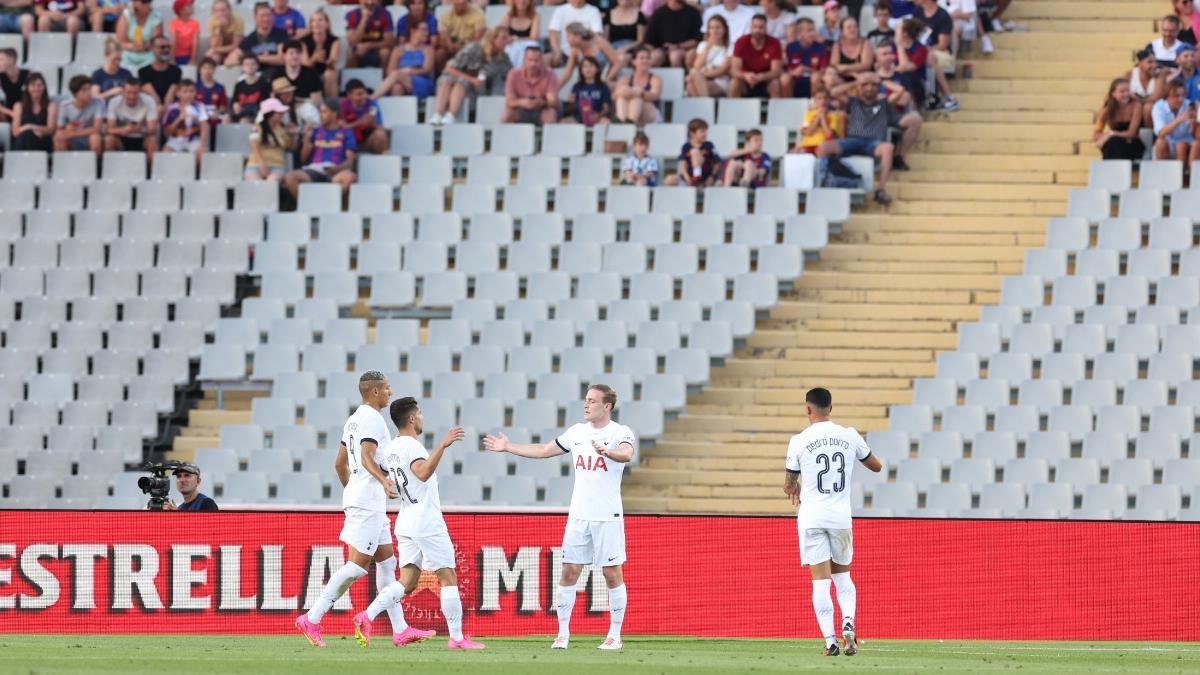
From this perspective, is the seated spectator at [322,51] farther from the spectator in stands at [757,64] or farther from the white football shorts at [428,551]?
the white football shorts at [428,551]

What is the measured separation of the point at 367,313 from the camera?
22938 mm

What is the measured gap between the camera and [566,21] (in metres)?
24.7

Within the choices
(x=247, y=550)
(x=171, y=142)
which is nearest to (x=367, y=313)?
(x=171, y=142)

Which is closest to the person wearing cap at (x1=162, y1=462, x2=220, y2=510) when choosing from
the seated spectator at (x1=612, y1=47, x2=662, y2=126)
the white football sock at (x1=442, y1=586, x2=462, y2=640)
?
the white football sock at (x1=442, y1=586, x2=462, y2=640)

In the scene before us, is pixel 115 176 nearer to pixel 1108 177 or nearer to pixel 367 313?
pixel 367 313

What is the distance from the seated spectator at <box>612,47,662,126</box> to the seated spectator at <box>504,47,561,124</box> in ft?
2.40

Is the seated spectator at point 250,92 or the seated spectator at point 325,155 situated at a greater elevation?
the seated spectator at point 250,92

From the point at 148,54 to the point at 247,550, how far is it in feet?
36.6

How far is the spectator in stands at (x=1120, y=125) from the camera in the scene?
2286cm

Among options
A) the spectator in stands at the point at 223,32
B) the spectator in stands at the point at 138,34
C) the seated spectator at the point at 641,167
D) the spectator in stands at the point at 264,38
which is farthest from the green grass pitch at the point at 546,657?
the spectator in stands at the point at 138,34

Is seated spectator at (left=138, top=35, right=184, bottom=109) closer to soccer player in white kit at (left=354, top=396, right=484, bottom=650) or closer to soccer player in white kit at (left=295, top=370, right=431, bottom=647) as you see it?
soccer player in white kit at (left=295, top=370, right=431, bottom=647)

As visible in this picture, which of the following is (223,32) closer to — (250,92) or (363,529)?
(250,92)

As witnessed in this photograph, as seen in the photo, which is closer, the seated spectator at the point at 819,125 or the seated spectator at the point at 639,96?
the seated spectator at the point at 819,125

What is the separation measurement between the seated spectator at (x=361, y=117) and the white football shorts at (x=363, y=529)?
430 inches
